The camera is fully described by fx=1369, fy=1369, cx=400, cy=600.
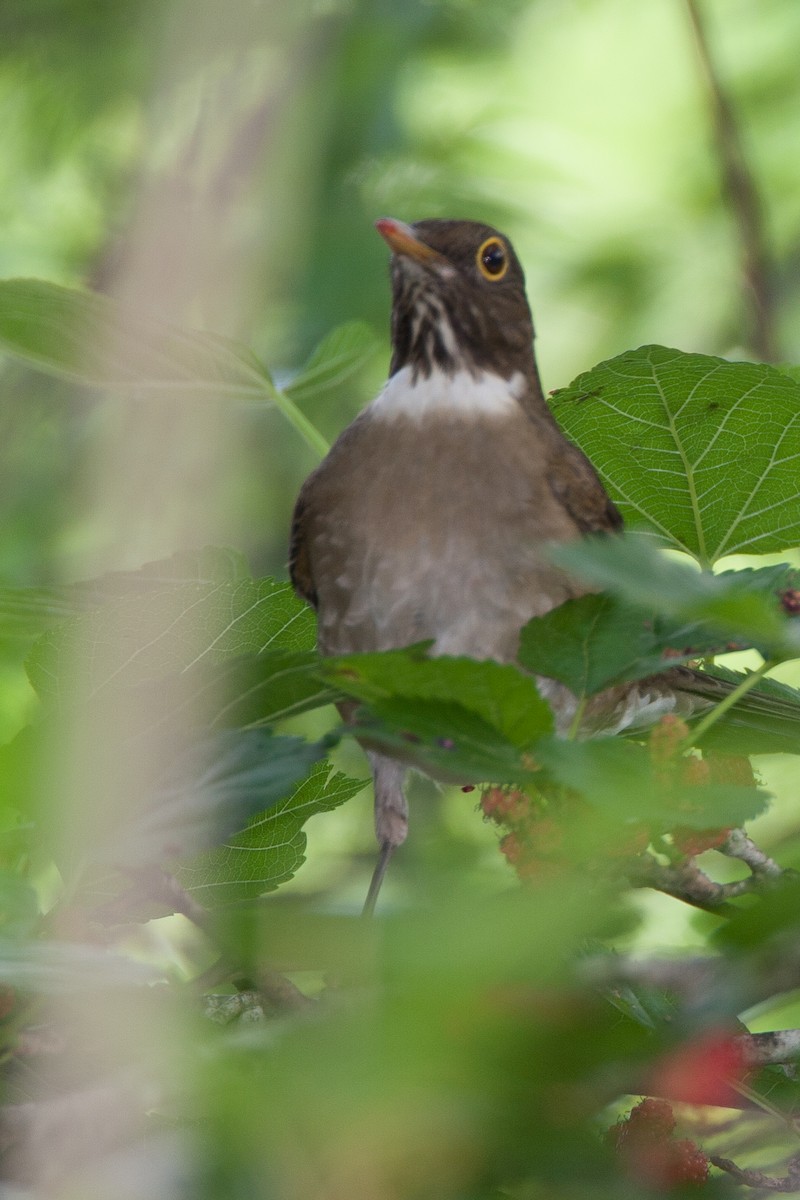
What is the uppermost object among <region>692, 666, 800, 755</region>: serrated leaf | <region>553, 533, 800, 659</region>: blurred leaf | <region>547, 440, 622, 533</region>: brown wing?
<region>553, 533, 800, 659</region>: blurred leaf

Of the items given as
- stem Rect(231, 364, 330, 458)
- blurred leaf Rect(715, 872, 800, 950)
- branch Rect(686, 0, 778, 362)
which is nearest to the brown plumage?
stem Rect(231, 364, 330, 458)

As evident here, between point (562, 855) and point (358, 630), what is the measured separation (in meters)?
1.63

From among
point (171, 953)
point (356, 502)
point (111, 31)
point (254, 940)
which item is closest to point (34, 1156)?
point (254, 940)

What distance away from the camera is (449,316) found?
10.4 ft

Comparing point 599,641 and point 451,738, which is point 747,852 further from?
point 451,738

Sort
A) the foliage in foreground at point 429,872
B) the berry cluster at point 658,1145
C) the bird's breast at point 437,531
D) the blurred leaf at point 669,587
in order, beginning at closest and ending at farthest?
the foliage in foreground at point 429,872 < the blurred leaf at point 669,587 < the berry cluster at point 658,1145 < the bird's breast at point 437,531

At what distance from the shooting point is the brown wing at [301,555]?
119 inches

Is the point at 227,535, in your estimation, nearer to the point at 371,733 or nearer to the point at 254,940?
the point at 371,733

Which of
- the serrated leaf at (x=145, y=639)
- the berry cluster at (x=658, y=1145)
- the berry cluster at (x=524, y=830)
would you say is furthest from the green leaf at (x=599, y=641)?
the berry cluster at (x=658, y=1145)

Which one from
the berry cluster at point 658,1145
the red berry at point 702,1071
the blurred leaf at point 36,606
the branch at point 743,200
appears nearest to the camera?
the red berry at point 702,1071

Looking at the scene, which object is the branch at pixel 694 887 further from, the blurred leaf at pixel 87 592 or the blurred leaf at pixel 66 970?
the blurred leaf at pixel 66 970

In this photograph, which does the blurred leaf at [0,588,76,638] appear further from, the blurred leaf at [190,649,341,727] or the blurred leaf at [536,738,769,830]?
the blurred leaf at [536,738,769,830]

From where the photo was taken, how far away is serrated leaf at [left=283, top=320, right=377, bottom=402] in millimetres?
2797

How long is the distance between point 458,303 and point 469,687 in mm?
2016
